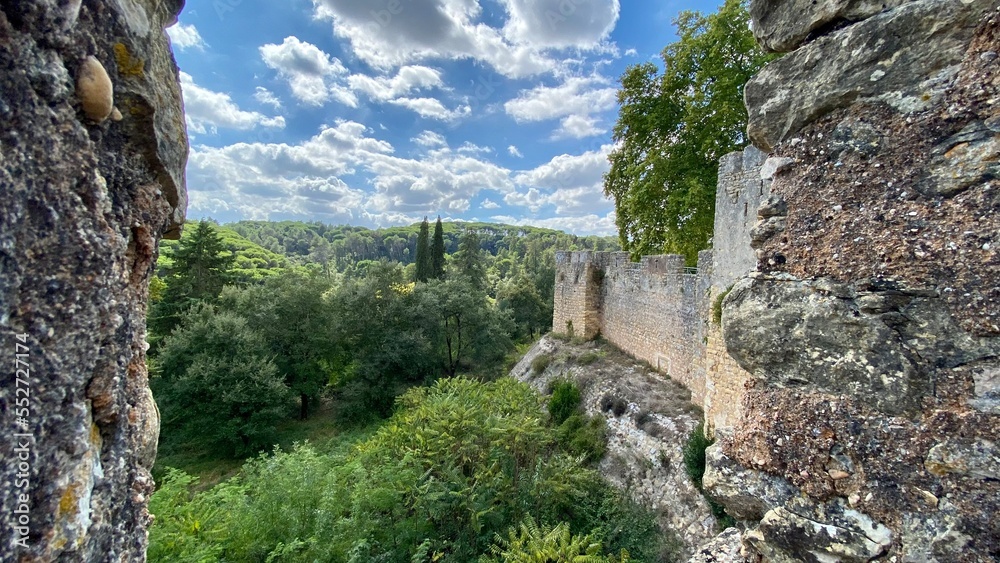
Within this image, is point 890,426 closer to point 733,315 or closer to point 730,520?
point 733,315

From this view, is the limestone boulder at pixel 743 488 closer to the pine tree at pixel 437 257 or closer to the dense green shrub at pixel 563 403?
the dense green shrub at pixel 563 403

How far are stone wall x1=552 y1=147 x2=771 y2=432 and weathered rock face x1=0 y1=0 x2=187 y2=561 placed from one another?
3265 mm

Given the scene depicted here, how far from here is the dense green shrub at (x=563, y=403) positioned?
11812 millimetres

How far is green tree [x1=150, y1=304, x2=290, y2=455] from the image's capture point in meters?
14.7

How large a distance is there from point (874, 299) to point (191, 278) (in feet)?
81.6

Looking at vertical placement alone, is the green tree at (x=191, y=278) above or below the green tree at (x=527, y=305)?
above

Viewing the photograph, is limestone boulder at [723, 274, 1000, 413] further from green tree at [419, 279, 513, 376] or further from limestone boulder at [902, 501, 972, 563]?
green tree at [419, 279, 513, 376]

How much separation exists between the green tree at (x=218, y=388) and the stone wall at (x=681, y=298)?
1207 cm

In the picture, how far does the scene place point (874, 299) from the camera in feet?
5.96

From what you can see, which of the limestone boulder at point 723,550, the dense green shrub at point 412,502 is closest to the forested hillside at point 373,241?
the dense green shrub at point 412,502

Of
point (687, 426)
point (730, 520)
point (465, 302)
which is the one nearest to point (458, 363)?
point (465, 302)

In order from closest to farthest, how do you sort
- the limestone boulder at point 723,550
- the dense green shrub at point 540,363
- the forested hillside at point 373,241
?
the limestone boulder at point 723,550
the dense green shrub at point 540,363
the forested hillside at point 373,241

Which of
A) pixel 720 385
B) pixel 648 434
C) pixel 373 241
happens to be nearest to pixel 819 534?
pixel 720 385

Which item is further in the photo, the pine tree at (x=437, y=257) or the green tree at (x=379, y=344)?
the pine tree at (x=437, y=257)
